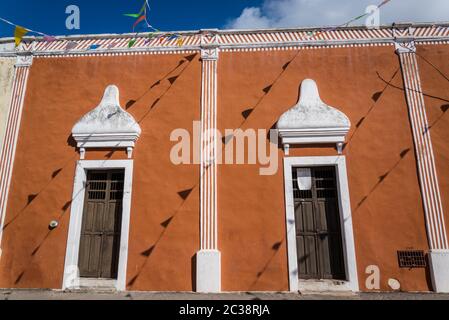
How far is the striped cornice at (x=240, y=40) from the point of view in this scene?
6547 millimetres

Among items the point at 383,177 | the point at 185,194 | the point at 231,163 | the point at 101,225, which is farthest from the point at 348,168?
the point at 101,225

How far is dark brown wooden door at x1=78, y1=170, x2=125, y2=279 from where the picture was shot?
5.96 metres

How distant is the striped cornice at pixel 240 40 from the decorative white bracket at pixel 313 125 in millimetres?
1561

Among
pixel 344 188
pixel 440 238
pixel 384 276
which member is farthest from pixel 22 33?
pixel 440 238

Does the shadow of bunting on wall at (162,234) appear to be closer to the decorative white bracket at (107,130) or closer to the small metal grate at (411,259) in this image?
the decorative white bracket at (107,130)

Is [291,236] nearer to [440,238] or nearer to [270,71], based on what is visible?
[440,238]

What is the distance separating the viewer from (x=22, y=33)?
6.28 meters

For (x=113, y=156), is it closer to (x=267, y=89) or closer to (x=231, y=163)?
(x=231, y=163)

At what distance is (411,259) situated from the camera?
18.0 ft

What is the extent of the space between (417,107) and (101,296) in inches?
283

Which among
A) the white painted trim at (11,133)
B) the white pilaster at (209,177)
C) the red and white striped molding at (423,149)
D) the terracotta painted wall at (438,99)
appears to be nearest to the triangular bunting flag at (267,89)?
the white pilaster at (209,177)

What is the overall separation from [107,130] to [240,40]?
3570 mm

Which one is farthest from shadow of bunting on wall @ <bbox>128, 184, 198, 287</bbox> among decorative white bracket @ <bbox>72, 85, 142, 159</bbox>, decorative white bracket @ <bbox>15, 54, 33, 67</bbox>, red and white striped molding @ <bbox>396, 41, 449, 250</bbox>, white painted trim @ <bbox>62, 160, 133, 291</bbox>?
decorative white bracket @ <bbox>15, 54, 33, 67</bbox>
